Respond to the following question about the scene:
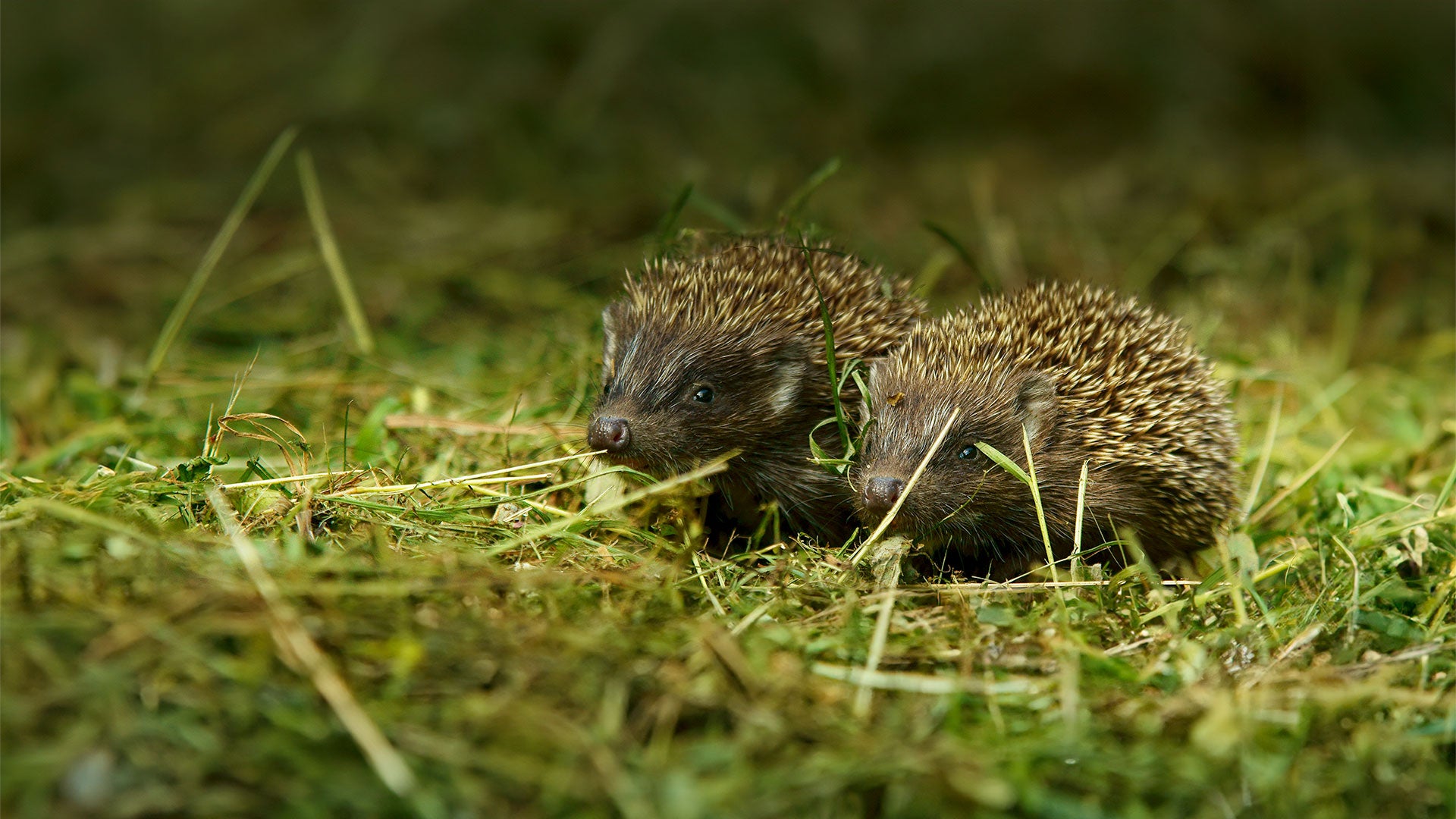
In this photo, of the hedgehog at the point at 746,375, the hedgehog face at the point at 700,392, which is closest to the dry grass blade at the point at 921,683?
the hedgehog at the point at 746,375

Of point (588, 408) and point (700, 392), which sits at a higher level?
point (700, 392)

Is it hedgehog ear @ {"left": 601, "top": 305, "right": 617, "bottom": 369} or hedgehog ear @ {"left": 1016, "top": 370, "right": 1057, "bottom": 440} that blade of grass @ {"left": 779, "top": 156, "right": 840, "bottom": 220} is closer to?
hedgehog ear @ {"left": 601, "top": 305, "right": 617, "bottom": 369}

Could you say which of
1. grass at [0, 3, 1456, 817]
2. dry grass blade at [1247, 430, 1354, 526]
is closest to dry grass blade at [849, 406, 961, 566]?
grass at [0, 3, 1456, 817]

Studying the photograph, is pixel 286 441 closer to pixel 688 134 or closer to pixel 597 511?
pixel 597 511

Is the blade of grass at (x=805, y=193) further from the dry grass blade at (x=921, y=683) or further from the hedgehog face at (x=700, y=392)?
the dry grass blade at (x=921, y=683)

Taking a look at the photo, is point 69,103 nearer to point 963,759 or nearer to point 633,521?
point 633,521

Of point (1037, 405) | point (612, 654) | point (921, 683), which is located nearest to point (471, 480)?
point (612, 654)
